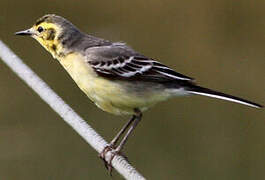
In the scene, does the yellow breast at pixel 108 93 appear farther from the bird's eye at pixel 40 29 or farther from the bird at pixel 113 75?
the bird's eye at pixel 40 29

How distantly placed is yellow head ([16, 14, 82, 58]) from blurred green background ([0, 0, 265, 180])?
93.0 inches

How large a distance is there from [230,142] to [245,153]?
19 centimetres

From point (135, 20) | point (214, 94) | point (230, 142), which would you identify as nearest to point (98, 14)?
point (135, 20)

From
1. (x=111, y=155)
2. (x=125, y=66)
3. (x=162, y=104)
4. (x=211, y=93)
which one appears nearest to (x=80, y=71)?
(x=125, y=66)

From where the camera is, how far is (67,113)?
420 cm

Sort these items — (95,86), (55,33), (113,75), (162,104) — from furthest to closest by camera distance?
(162,104) → (55,33) → (113,75) → (95,86)

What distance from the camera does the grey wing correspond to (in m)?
5.12

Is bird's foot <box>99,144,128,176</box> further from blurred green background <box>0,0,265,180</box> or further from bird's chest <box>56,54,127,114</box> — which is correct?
blurred green background <box>0,0,265,180</box>

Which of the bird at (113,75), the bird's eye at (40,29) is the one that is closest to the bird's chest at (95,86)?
the bird at (113,75)

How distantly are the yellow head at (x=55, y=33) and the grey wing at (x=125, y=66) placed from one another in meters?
0.17

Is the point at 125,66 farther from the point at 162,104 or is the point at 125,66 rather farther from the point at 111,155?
the point at 162,104

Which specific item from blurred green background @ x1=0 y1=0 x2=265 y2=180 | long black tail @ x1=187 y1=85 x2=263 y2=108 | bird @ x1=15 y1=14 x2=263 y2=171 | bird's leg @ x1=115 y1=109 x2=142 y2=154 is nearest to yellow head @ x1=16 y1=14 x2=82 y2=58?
bird @ x1=15 y1=14 x2=263 y2=171

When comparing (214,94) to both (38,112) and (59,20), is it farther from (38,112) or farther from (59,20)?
(38,112)

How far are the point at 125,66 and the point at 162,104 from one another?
342cm
